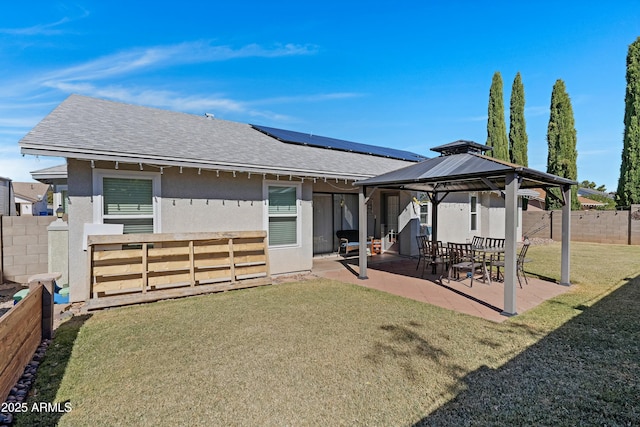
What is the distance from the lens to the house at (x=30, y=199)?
32.0 m

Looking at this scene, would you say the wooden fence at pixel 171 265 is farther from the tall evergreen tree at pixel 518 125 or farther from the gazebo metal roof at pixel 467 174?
the tall evergreen tree at pixel 518 125

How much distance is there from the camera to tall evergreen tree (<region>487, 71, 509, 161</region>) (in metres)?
24.5

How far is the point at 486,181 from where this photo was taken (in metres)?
6.22

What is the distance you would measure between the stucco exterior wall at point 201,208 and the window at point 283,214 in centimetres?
16

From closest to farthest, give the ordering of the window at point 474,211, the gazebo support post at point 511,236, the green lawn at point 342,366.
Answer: the green lawn at point 342,366 < the gazebo support post at point 511,236 < the window at point 474,211

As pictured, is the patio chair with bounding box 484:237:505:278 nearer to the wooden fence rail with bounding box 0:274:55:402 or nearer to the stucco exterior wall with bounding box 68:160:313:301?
the stucco exterior wall with bounding box 68:160:313:301

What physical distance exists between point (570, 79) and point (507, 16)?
13087mm

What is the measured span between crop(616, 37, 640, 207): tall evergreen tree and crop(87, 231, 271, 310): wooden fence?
20.5 m

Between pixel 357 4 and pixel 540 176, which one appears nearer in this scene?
pixel 540 176

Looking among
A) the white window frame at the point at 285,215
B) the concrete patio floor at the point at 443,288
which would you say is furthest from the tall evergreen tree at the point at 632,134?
the white window frame at the point at 285,215

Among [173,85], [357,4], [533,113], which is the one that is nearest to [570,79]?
[533,113]

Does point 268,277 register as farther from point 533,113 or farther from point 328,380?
point 533,113

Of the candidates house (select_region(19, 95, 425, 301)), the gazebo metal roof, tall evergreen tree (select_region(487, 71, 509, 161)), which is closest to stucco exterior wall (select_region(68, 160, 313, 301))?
house (select_region(19, 95, 425, 301))

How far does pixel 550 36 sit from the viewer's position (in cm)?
1177
